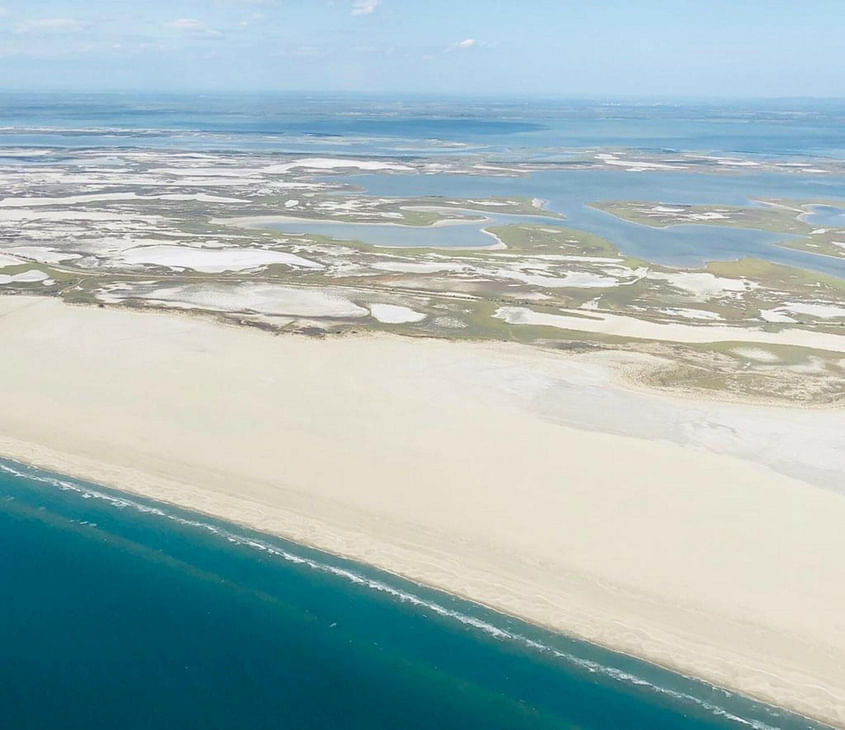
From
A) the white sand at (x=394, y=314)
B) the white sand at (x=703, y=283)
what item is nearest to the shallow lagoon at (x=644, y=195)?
the white sand at (x=703, y=283)

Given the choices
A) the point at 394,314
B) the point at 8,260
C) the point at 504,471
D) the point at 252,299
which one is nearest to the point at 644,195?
the point at 394,314

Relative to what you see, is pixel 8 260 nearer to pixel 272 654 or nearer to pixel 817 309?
pixel 272 654

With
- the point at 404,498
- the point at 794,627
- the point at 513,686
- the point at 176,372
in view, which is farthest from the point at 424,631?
the point at 176,372

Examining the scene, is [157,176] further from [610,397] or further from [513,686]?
[513,686]

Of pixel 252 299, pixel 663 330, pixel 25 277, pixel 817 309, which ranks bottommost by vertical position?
pixel 663 330

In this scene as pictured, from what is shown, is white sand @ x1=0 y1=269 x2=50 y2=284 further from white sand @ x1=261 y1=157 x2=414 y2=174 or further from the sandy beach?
white sand @ x1=261 y1=157 x2=414 y2=174

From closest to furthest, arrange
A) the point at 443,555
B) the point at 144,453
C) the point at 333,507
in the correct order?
1. the point at 443,555
2. the point at 333,507
3. the point at 144,453
